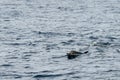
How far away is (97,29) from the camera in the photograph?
46875 mm

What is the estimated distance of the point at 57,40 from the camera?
4150 cm

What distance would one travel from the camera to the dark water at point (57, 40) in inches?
1272

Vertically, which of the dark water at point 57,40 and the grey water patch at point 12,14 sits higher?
the grey water patch at point 12,14

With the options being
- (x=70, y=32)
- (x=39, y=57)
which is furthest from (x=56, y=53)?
(x=70, y=32)

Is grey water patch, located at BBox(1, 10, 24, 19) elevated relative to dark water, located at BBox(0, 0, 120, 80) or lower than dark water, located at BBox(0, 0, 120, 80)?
elevated

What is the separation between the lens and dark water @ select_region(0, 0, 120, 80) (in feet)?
106

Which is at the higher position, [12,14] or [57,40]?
[12,14]

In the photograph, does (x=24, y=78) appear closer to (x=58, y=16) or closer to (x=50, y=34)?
(x=50, y=34)

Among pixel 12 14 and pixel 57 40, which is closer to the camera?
pixel 57 40

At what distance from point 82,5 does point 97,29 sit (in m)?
18.3

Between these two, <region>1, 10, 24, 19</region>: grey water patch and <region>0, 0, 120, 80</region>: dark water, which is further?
<region>1, 10, 24, 19</region>: grey water patch

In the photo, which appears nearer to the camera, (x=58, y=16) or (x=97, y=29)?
(x=97, y=29)

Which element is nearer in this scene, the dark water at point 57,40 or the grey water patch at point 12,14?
the dark water at point 57,40

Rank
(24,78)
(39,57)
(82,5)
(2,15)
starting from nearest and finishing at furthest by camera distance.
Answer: (24,78), (39,57), (2,15), (82,5)
